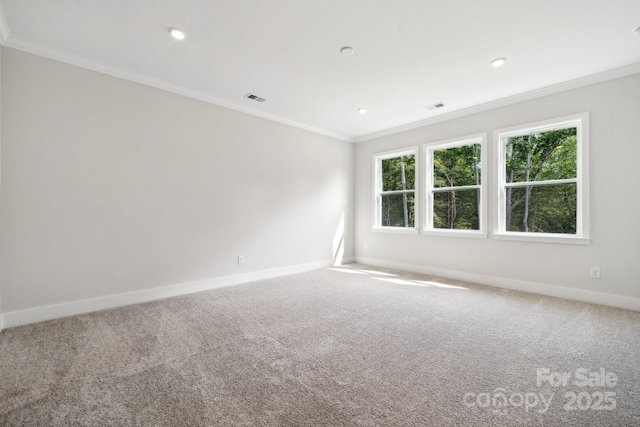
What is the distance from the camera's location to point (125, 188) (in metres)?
3.16

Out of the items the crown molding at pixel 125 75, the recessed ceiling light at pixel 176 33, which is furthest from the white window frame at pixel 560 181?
the recessed ceiling light at pixel 176 33

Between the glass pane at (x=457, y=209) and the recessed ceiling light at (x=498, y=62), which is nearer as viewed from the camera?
the recessed ceiling light at (x=498, y=62)

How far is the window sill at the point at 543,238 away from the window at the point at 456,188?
277 millimetres

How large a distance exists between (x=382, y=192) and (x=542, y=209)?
102 inches

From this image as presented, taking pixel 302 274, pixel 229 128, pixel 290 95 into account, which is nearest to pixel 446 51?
pixel 290 95

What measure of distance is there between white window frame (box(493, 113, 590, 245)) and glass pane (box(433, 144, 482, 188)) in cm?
33

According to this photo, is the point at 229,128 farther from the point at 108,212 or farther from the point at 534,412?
the point at 534,412

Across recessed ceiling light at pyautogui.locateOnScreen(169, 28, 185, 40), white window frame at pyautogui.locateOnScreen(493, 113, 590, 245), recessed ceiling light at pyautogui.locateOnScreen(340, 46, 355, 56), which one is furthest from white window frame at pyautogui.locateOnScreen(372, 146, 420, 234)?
recessed ceiling light at pyautogui.locateOnScreen(169, 28, 185, 40)

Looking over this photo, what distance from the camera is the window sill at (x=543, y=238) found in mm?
3359

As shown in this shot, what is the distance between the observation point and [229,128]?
4035 mm

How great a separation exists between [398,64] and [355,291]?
9.24 ft

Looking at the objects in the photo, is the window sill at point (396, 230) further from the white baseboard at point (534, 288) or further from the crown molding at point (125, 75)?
the crown molding at point (125, 75)

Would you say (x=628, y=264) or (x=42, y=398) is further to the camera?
(x=628, y=264)

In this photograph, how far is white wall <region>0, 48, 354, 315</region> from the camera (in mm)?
2623
